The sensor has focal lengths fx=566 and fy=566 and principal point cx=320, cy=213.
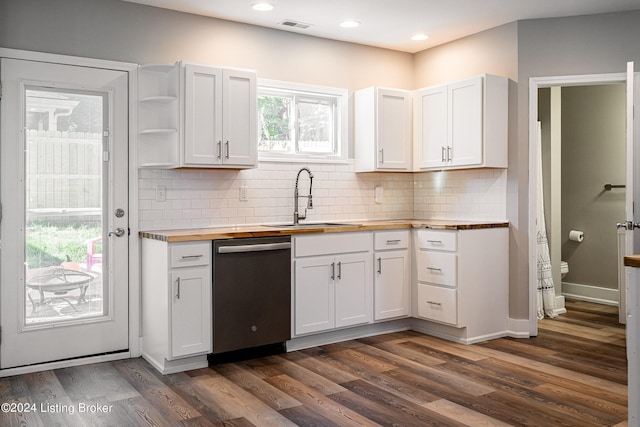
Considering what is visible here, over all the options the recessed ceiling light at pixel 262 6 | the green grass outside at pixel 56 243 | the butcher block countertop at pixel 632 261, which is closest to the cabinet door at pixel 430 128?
the recessed ceiling light at pixel 262 6

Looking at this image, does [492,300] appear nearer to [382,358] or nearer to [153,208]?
[382,358]

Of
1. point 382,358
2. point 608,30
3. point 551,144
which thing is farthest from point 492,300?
point 608,30

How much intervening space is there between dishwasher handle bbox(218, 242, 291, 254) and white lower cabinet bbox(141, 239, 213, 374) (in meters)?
0.11

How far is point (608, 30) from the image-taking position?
→ 14.8 ft

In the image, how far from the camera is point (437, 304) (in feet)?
15.0

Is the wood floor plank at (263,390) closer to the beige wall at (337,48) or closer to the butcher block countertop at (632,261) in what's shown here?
the butcher block countertop at (632,261)

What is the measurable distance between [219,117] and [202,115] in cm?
13

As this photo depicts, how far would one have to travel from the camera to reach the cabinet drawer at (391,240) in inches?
182

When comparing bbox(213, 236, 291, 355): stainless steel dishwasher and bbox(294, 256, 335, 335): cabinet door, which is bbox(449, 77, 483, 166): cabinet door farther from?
bbox(213, 236, 291, 355): stainless steel dishwasher

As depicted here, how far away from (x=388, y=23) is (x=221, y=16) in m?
1.36

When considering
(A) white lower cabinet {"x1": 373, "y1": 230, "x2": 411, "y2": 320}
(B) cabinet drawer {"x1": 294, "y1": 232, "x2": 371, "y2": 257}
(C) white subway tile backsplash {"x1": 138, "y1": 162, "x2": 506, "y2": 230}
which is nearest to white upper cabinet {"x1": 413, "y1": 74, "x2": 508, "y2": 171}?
(C) white subway tile backsplash {"x1": 138, "y1": 162, "x2": 506, "y2": 230}

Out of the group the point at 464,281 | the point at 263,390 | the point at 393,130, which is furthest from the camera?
the point at 393,130

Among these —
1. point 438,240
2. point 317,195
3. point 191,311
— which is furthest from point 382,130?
point 191,311

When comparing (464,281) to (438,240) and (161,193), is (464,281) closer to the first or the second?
(438,240)
